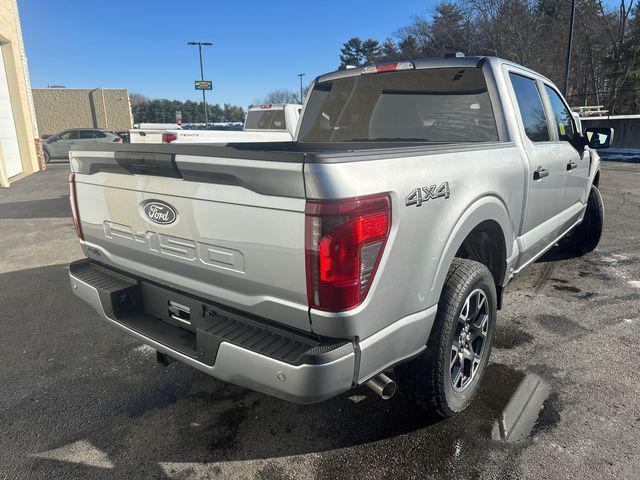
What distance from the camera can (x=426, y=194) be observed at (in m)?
2.04

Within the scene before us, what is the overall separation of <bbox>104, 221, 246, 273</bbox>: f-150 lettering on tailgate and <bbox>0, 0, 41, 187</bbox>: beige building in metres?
14.1

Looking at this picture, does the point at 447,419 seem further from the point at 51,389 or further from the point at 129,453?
the point at 51,389

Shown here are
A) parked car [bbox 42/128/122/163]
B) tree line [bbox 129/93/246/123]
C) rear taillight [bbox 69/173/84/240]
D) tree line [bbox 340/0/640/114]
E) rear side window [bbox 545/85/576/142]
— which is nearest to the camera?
rear taillight [bbox 69/173/84/240]

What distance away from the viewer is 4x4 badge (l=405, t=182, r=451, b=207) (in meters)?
1.95

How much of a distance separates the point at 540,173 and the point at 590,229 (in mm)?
2757

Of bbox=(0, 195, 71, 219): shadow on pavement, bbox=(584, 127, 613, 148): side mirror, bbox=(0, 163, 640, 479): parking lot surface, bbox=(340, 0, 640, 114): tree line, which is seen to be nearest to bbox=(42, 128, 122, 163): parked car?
bbox=(0, 195, 71, 219): shadow on pavement

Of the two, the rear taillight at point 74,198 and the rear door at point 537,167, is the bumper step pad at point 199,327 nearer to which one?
the rear taillight at point 74,198

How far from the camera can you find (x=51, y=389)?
9.98 feet

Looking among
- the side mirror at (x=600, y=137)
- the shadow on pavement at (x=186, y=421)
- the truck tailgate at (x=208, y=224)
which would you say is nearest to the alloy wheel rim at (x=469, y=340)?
the shadow on pavement at (x=186, y=421)

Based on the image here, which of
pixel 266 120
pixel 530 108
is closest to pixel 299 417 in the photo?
pixel 530 108

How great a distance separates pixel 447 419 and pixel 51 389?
8.41 ft

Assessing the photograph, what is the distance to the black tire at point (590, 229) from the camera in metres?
5.45

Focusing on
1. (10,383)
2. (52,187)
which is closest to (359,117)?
(10,383)

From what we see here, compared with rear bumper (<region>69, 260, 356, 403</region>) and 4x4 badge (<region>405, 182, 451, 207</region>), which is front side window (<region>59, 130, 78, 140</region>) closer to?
rear bumper (<region>69, 260, 356, 403</region>)
